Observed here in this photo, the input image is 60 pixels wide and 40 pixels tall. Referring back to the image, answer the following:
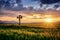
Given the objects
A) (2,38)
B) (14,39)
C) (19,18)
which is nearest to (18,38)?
(14,39)

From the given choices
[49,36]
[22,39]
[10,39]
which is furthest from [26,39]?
[49,36]

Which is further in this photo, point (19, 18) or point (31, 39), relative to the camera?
point (19, 18)

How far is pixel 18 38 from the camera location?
54.1 feet

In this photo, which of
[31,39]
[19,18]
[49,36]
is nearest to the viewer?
[31,39]

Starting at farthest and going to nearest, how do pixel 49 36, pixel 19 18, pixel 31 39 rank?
pixel 19 18
pixel 49 36
pixel 31 39

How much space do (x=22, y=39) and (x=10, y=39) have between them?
3.48ft

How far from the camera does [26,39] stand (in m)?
16.0

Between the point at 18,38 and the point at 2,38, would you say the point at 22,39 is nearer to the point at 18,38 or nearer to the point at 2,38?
the point at 18,38

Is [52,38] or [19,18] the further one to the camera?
[19,18]

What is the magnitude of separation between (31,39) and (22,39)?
2.53 ft

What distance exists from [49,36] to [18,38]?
9.54 feet

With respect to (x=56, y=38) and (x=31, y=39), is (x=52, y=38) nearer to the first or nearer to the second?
(x=56, y=38)

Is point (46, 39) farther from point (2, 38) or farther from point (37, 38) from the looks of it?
point (2, 38)

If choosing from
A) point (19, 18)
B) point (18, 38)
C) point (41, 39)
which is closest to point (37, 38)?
point (41, 39)
